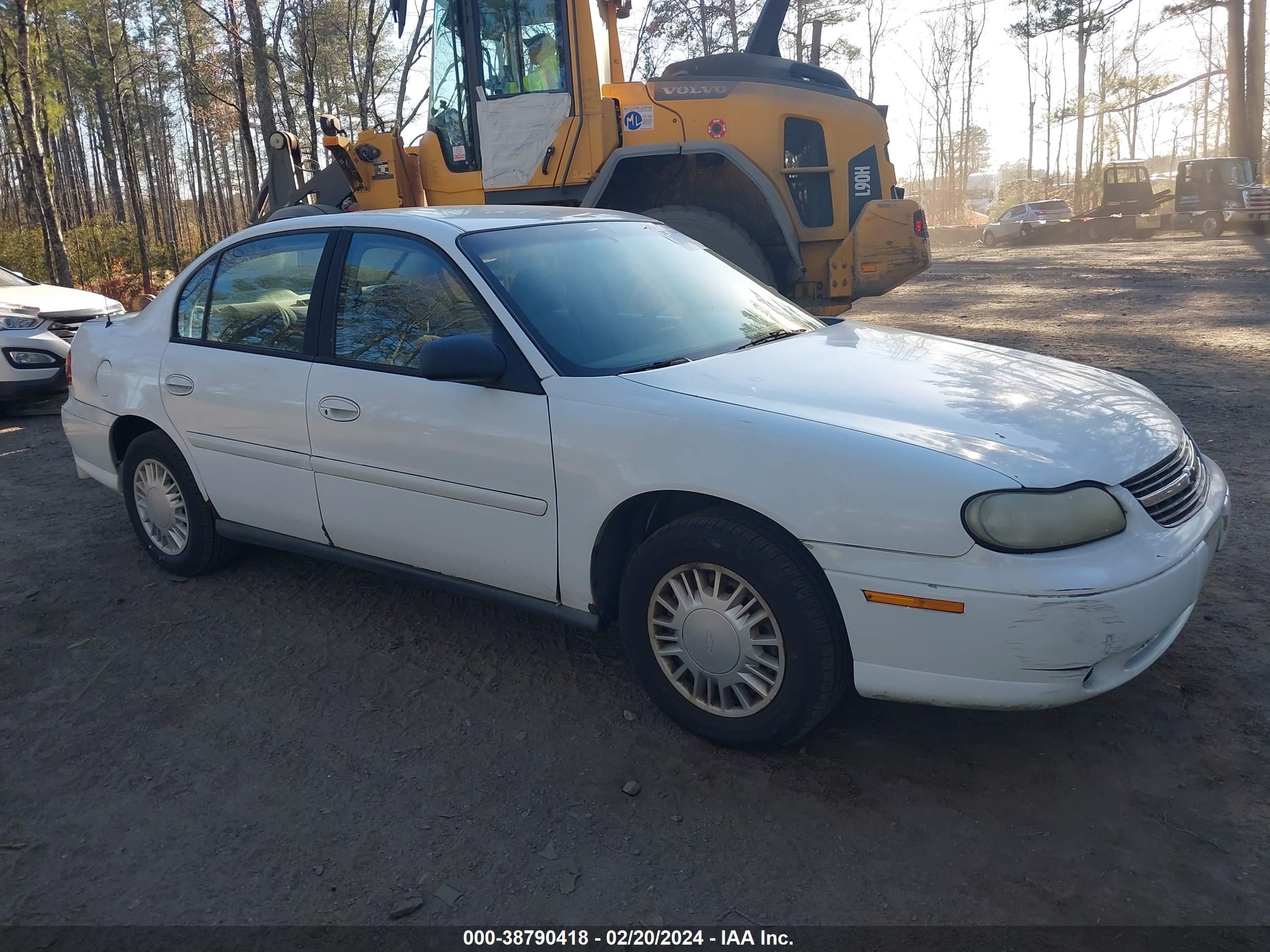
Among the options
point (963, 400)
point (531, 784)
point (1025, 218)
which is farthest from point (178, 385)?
point (1025, 218)

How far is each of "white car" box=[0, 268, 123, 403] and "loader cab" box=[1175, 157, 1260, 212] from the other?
29.3 metres

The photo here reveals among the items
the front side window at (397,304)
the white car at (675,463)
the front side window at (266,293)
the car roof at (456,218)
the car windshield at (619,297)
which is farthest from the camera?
the front side window at (266,293)

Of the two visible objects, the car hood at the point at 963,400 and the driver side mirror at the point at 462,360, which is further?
the driver side mirror at the point at 462,360

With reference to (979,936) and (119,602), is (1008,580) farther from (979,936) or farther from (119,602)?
(119,602)

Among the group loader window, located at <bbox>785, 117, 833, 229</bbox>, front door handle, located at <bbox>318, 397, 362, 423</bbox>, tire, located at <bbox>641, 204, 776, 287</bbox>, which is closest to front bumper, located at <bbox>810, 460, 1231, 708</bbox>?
front door handle, located at <bbox>318, 397, 362, 423</bbox>

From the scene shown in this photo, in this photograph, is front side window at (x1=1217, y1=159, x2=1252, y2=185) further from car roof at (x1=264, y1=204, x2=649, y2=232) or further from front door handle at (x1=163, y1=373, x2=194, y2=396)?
front door handle at (x1=163, y1=373, x2=194, y2=396)

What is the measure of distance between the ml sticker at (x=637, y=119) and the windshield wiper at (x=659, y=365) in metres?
6.38

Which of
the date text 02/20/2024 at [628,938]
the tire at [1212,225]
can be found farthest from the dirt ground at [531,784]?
the tire at [1212,225]

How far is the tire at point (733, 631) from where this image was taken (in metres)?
2.86

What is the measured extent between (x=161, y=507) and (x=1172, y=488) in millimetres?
4289

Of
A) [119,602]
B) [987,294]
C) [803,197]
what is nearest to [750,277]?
[119,602]

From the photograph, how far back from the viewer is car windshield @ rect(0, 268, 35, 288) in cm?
1010

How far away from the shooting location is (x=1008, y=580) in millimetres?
2596

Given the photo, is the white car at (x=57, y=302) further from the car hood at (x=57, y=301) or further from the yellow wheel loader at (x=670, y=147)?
the yellow wheel loader at (x=670, y=147)
